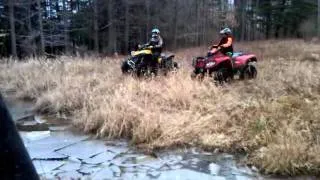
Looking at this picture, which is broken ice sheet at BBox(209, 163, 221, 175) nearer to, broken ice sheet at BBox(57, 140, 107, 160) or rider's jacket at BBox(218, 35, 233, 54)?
broken ice sheet at BBox(57, 140, 107, 160)

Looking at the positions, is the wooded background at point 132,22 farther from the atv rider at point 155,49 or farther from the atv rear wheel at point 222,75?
the atv rear wheel at point 222,75

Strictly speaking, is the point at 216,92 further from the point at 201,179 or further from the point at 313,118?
the point at 201,179

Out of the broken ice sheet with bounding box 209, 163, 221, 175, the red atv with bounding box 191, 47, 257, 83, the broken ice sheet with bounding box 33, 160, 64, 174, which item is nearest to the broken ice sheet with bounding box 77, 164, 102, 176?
the broken ice sheet with bounding box 33, 160, 64, 174

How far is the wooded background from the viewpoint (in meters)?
32.0

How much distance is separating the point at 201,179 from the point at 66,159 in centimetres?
203

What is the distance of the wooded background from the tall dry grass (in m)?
17.4

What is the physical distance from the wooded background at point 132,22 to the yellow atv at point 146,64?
14.8 metres

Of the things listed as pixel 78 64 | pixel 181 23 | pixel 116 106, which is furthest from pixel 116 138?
pixel 181 23

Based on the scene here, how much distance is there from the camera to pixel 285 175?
17.7 feet

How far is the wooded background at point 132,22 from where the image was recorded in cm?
3203

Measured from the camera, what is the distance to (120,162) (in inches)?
238

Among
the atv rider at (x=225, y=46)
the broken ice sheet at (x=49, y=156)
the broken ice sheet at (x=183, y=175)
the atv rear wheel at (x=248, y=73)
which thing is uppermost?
the atv rider at (x=225, y=46)

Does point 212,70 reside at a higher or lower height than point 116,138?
higher

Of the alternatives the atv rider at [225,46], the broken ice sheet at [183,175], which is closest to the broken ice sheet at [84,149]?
the broken ice sheet at [183,175]
